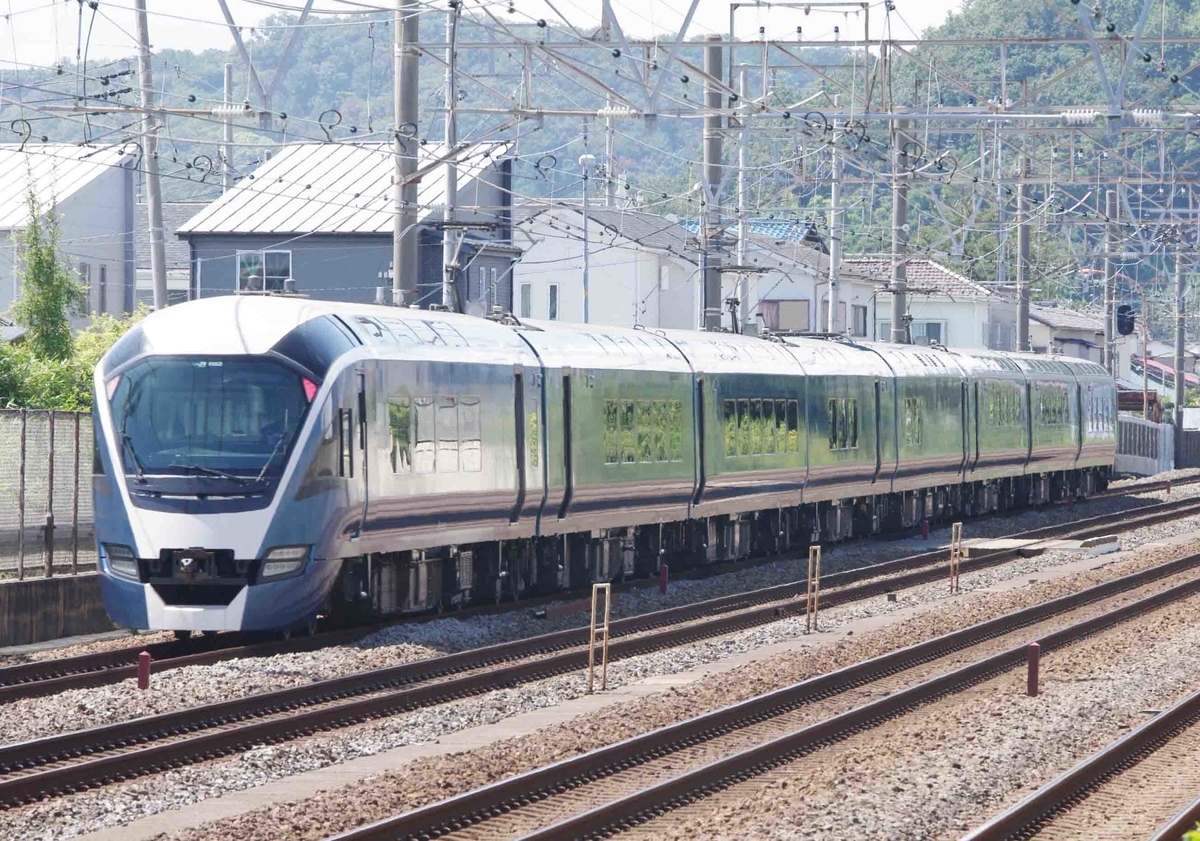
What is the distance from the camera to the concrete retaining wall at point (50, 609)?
1905 cm

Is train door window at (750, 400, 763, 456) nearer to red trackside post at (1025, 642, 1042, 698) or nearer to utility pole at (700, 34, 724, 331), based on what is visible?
utility pole at (700, 34, 724, 331)

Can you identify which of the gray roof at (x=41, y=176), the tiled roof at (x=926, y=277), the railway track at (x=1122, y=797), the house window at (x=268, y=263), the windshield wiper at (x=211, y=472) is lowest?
the railway track at (x=1122, y=797)

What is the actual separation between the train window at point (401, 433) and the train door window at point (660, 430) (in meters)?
6.82

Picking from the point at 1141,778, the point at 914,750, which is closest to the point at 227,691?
the point at 914,750

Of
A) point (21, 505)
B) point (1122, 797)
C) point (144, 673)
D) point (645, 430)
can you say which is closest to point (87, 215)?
point (645, 430)

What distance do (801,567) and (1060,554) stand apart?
17.4 ft

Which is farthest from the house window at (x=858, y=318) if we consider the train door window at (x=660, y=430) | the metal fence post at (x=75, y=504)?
the metal fence post at (x=75, y=504)

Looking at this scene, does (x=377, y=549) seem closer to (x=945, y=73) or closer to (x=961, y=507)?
(x=945, y=73)

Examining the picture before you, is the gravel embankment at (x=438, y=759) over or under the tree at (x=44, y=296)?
under

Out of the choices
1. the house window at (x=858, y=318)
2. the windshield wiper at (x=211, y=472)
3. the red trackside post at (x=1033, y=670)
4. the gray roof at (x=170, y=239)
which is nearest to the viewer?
the red trackside post at (x=1033, y=670)

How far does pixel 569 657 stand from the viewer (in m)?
17.6

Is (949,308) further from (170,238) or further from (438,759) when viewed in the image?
(438,759)

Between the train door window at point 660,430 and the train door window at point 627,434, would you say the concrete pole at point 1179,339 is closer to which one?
the train door window at point 660,430

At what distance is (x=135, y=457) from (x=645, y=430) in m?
9.41
